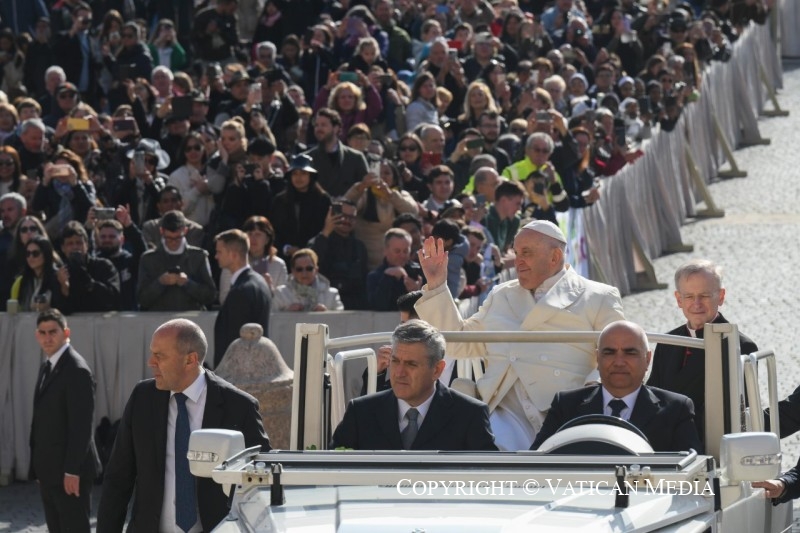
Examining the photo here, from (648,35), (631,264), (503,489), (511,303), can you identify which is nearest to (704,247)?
(631,264)

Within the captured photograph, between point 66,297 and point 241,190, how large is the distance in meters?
2.19

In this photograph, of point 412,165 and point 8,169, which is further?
point 412,165

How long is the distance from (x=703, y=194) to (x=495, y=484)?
20.6m

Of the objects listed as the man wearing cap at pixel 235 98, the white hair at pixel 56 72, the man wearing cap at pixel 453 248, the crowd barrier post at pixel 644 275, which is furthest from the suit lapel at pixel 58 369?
the crowd barrier post at pixel 644 275

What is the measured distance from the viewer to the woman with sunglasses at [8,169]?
59.4 ft

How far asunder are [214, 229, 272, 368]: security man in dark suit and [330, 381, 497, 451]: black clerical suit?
6.43m

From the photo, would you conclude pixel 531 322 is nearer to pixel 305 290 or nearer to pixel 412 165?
pixel 305 290

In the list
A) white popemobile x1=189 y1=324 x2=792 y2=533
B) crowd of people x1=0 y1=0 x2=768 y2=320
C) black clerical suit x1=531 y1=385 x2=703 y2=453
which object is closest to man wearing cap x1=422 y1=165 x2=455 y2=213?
crowd of people x1=0 y1=0 x2=768 y2=320

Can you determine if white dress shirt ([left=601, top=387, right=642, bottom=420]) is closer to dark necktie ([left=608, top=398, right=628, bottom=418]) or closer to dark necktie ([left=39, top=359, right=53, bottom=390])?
dark necktie ([left=608, top=398, right=628, bottom=418])

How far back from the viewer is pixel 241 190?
56.6ft

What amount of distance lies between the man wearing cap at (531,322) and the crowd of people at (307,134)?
5.15m

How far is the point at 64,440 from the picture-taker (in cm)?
→ 1329

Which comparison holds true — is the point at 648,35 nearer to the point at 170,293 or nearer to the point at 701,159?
the point at 701,159

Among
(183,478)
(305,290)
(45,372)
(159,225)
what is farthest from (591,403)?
(159,225)
